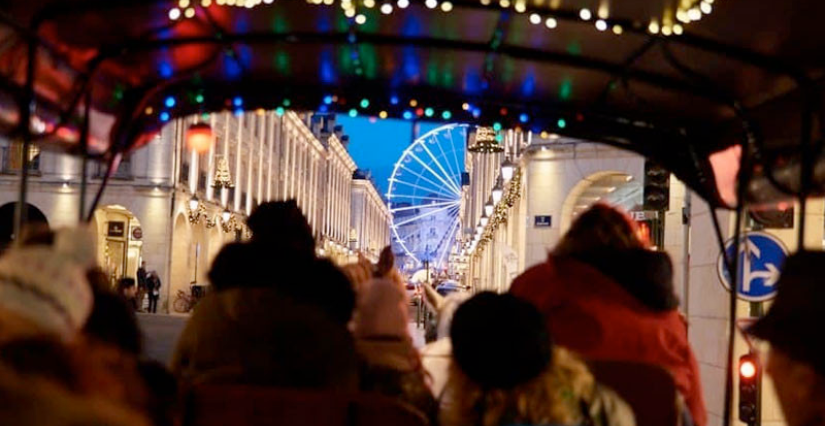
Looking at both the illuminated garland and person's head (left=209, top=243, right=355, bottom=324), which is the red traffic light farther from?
the illuminated garland

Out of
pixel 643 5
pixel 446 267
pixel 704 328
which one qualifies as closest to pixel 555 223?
pixel 704 328

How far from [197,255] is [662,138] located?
36920 millimetres

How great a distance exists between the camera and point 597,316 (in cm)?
408

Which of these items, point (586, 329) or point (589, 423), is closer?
point (589, 423)

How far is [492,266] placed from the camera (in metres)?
36.9

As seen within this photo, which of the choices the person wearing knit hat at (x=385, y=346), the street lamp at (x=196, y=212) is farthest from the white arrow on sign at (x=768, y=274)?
the street lamp at (x=196, y=212)

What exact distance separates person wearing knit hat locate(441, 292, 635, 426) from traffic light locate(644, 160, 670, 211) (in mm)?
9637

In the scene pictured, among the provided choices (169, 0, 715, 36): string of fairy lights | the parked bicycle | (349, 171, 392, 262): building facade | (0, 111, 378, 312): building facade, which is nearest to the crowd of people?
(169, 0, 715, 36): string of fairy lights

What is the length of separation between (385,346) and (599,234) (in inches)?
47.6

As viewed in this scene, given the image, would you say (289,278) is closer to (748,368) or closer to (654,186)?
(748,368)

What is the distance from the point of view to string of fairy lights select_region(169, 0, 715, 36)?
411cm

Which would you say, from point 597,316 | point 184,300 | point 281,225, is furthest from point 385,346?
point 184,300

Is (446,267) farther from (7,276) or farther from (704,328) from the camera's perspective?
(7,276)

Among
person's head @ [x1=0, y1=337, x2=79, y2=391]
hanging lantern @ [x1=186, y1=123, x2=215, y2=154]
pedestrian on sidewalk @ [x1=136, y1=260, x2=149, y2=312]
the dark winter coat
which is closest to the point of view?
person's head @ [x1=0, y1=337, x2=79, y2=391]
